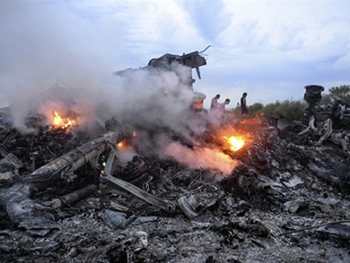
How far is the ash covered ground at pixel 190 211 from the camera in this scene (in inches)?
159

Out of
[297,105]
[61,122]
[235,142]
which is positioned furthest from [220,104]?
[297,105]

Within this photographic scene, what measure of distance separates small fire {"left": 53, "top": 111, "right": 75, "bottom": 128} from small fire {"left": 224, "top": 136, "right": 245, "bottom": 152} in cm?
559

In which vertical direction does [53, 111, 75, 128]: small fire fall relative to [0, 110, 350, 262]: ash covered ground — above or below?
above

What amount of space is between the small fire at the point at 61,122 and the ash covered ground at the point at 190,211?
395 millimetres

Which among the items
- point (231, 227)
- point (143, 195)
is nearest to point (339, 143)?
point (231, 227)

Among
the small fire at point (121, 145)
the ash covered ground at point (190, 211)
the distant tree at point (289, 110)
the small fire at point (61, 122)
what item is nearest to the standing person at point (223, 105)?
the ash covered ground at point (190, 211)

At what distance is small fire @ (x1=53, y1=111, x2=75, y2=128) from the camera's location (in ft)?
31.5

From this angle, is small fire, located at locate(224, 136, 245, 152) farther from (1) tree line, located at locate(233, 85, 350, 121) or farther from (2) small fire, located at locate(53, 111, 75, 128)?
(1) tree line, located at locate(233, 85, 350, 121)

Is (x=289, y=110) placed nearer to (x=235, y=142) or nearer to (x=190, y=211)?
(x=235, y=142)

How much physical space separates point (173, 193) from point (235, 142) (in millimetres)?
3133

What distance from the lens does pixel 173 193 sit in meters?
6.62

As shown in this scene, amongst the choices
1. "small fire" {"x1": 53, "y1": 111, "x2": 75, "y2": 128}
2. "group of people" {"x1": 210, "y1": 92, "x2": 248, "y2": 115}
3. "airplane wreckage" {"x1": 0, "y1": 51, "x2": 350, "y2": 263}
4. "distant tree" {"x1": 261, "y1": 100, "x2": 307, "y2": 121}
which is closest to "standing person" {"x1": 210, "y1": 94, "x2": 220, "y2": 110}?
"group of people" {"x1": 210, "y1": 92, "x2": 248, "y2": 115}

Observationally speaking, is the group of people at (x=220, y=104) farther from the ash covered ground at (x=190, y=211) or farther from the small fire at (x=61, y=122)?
the small fire at (x=61, y=122)

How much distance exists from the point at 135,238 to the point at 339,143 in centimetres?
871
